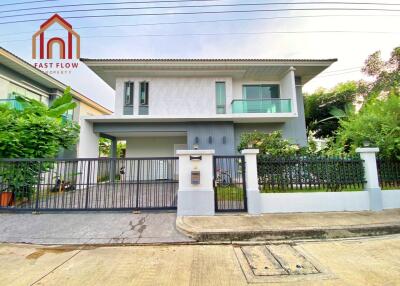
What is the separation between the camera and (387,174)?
264 inches

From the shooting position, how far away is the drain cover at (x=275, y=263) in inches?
121

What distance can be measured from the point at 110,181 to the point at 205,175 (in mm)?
3658

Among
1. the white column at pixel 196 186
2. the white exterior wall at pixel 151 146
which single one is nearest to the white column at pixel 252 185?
the white column at pixel 196 186

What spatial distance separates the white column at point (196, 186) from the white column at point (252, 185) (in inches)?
44.6

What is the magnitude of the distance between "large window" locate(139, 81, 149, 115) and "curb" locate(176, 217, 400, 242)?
31.5ft

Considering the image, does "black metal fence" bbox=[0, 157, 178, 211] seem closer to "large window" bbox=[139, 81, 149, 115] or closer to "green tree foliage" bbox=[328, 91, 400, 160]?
"large window" bbox=[139, 81, 149, 115]

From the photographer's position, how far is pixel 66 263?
11.6ft

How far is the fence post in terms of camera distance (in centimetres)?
625

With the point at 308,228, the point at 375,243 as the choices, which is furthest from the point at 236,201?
the point at 375,243

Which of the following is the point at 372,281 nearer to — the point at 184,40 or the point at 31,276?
the point at 31,276

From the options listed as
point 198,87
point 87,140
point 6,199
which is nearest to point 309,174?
point 198,87

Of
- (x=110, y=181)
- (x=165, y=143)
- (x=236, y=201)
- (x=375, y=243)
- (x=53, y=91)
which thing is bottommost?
(x=375, y=243)

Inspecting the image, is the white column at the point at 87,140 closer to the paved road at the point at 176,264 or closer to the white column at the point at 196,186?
the paved road at the point at 176,264

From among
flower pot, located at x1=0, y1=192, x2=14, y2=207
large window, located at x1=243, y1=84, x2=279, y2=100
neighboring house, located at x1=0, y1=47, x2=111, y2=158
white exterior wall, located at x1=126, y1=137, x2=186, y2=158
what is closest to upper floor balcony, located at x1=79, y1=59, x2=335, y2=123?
large window, located at x1=243, y1=84, x2=279, y2=100
